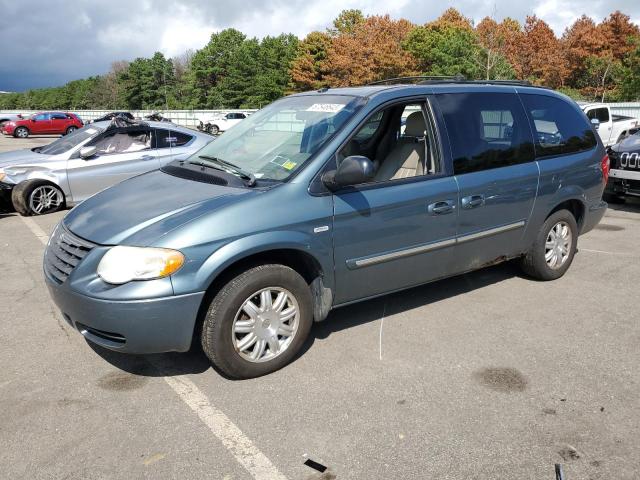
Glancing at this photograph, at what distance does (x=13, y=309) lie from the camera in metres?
4.80

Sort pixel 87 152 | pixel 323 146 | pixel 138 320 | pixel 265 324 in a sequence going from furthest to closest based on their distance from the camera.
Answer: pixel 87 152 < pixel 323 146 < pixel 265 324 < pixel 138 320

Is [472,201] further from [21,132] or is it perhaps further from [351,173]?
[21,132]

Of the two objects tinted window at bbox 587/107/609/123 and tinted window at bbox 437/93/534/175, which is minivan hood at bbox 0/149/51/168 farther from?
tinted window at bbox 587/107/609/123

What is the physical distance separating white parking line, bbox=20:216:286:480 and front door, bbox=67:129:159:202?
578 centimetres

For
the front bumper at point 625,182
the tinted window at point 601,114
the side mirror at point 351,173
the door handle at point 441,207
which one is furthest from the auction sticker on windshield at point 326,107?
the tinted window at point 601,114

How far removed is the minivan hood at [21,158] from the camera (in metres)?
8.95

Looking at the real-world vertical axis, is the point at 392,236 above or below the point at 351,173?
below

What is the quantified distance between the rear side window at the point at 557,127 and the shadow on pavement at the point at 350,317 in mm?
1352

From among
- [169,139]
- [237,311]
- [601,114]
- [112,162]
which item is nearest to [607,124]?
[601,114]

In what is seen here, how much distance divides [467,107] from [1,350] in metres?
4.00

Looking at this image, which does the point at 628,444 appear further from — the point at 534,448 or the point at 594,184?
the point at 594,184

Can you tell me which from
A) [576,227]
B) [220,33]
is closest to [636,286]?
[576,227]

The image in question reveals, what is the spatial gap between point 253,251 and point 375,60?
59782mm

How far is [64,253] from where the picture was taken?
141 inches
